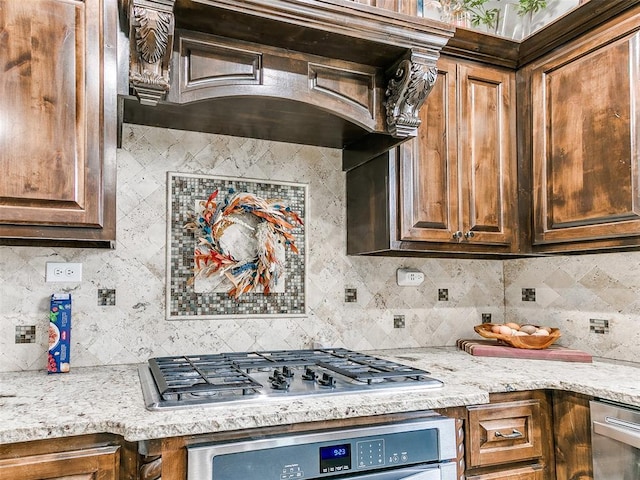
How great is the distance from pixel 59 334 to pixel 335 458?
108 cm

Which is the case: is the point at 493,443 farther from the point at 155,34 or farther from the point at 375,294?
the point at 155,34

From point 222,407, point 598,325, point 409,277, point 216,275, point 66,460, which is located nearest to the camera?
point 66,460

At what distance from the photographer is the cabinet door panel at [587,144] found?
6.20 ft

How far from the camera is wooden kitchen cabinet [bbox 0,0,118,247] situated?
152 cm

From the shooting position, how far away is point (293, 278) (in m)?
2.30

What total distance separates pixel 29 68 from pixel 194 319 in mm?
1080

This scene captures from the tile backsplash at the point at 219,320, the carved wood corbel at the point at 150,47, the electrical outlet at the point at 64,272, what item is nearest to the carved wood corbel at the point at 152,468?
the tile backsplash at the point at 219,320

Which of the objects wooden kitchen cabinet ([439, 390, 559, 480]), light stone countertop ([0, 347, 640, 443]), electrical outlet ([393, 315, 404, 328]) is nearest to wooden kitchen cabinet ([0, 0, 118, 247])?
light stone countertop ([0, 347, 640, 443])

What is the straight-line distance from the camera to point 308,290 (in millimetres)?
2322

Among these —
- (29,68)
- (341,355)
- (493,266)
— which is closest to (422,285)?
(493,266)

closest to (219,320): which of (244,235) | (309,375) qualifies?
(244,235)

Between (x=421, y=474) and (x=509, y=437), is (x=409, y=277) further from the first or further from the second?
(x=421, y=474)

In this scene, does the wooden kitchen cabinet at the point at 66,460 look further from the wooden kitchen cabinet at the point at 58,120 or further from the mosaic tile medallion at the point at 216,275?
the mosaic tile medallion at the point at 216,275

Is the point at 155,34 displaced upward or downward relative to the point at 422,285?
upward
